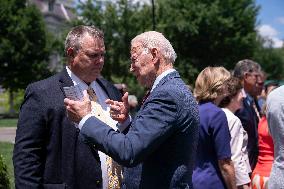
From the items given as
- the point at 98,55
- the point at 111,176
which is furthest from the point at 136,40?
the point at 111,176

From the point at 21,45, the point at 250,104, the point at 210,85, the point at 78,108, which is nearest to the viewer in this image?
the point at 78,108

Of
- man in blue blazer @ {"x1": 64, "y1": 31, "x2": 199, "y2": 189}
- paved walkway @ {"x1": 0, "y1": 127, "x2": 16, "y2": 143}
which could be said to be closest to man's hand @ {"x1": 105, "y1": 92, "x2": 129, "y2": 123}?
man in blue blazer @ {"x1": 64, "y1": 31, "x2": 199, "y2": 189}

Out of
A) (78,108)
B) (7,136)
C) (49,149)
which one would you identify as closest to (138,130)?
(78,108)

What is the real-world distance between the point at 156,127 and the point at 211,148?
5.34 feet

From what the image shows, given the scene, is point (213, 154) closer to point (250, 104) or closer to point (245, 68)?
point (250, 104)

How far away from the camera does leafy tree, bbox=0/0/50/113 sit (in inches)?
1506

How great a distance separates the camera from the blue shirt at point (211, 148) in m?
3.88

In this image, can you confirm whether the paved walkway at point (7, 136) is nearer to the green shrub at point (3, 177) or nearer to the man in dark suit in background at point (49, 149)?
the green shrub at point (3, 177)

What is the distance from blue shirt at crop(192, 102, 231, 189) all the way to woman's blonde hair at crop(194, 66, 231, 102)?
0.66 feet

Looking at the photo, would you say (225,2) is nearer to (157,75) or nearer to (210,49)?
(210,49)

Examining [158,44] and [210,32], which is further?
[210,32]

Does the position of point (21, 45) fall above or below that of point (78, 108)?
above

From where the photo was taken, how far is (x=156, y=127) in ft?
7.88

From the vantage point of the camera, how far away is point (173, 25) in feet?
115
